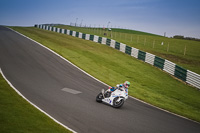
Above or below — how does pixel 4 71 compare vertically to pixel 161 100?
above

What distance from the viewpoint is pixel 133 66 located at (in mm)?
25953

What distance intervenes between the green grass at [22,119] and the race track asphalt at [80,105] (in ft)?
2.16

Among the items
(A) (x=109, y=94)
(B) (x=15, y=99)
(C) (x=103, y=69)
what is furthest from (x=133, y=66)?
(B) (x=15, y=99)

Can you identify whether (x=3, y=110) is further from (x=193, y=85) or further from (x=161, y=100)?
(x=193, y=85)

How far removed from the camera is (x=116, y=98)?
41.2 feet

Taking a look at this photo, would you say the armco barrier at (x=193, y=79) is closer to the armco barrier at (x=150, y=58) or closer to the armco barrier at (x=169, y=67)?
the armco barrier at (x=169, y=67)

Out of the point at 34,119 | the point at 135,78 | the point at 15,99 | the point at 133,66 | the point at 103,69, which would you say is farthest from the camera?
the point at 133,66

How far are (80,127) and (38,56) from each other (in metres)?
15.9

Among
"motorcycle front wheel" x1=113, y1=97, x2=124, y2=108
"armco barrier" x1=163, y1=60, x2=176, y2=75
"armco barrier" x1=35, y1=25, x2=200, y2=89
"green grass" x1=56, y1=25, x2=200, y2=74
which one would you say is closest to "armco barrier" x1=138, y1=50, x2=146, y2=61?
"armco barrier" x1=35, y1=25, x2=200, y2=89

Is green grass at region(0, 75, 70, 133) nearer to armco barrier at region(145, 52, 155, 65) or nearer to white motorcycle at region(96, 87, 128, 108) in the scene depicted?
white motorcycle at region(96, 87, 128, 108)

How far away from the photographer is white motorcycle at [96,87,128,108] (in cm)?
1234

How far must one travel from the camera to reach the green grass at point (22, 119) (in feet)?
27.0

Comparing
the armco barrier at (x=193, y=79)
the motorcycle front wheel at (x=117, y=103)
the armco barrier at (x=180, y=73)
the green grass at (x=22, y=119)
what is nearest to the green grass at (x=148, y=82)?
the armco barrier at (x=193, y=79)

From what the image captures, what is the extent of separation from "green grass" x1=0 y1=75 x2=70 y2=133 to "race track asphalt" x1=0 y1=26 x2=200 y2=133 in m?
0.66
